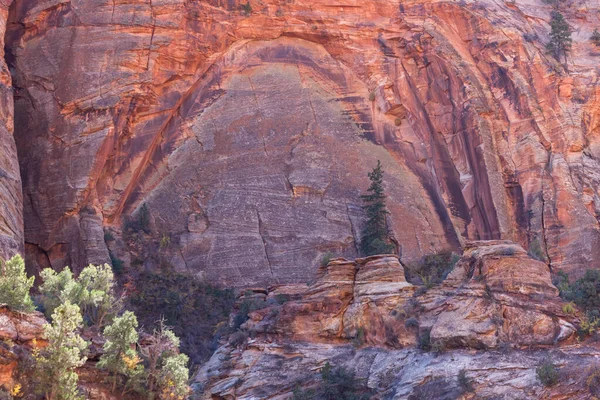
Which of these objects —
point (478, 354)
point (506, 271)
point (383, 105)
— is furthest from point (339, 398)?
point (383, 105)

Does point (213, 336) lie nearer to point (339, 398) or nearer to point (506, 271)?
point (339, 398)

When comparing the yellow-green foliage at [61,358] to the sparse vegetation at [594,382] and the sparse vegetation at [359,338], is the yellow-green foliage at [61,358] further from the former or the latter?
the sparse vegetation at [594,382]

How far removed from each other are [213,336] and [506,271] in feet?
49.2

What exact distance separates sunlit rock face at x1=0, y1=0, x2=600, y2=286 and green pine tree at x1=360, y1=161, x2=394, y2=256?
902mm

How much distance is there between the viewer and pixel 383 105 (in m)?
51.1

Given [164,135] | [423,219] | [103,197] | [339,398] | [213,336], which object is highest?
[164,135]

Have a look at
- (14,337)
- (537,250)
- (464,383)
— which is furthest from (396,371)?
(14,337)

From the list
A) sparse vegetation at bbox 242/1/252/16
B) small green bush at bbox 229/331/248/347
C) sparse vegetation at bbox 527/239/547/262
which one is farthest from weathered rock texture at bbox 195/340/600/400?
sparse vegetation at bbox 242/1/252/16

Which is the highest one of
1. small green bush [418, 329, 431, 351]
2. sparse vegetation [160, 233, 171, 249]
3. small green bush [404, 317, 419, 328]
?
sparse vegetation [160, 233, 171, 249]

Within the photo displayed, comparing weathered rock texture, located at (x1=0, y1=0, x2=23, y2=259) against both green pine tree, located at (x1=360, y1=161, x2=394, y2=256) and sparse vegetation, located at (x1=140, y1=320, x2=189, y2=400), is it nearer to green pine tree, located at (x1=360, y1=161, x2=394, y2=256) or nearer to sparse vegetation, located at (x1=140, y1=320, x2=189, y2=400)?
sparse vegetation, located at (x1=140, y1=320, x2=189, y2=400)

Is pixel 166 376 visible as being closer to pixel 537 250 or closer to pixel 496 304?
pixel 496 304

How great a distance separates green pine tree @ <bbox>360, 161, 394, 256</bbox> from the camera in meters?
45.1

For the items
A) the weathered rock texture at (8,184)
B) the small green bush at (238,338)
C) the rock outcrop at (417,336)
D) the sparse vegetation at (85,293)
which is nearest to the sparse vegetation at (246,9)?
the weathered rock texture at (8,184)

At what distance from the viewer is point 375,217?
150 ft
